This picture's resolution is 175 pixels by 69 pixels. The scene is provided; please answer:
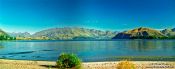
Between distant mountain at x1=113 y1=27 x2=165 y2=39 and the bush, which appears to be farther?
distant mountain at x1=113 y1=27 x2=165 y2=39

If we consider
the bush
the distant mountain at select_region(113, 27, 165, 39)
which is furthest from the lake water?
the distant mountain at select_region(113, 27, 165, 39)

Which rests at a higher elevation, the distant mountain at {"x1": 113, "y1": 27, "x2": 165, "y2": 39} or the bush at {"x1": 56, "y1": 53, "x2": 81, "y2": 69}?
the distant mountain at {"x1": 113, "y1": 27, "x2": 165, "y2": 39}

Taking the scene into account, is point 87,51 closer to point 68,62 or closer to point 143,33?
point 68,62

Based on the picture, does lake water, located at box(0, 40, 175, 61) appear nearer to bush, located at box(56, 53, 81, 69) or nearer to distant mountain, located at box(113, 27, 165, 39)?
bush, located at box(56, 53, 81, 69)

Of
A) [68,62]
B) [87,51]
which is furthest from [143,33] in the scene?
[68,62]

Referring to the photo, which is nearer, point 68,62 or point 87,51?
point 68,62

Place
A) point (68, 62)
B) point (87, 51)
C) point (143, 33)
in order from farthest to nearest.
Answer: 1. point (143, 33)
2. point (87, 51)
3. point (68, 62)

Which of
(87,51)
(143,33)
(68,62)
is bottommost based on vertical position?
(87,51)

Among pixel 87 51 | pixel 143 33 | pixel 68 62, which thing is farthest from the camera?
pixel 143 33

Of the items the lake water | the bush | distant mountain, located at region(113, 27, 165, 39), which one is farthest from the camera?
distant mountain, located at region(113, 27, 165, 39)

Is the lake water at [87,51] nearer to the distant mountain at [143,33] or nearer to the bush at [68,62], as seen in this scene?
the bush at [68,62]

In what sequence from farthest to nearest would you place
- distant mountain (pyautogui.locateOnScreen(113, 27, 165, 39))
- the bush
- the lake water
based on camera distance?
distant mountain (pyautogui.locateOnScreen(113, 27, 165, 39)), the lake water, the bush

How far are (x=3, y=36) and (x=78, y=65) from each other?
130 m

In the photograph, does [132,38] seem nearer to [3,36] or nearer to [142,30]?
[142,30]
